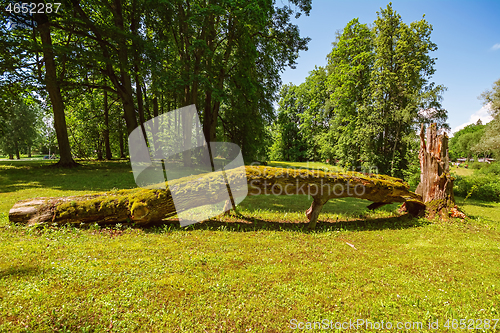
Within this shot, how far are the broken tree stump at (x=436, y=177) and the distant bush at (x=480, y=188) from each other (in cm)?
1037

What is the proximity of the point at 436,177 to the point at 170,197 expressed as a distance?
29.8ft

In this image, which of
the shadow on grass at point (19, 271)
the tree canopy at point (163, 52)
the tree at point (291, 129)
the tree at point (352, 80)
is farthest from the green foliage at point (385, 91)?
the shadow on grass at point (19, 271)

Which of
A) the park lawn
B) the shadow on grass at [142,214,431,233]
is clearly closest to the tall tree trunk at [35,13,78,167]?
the park lawn

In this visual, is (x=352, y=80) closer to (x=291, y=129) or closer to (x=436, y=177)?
(x=436, y=177)

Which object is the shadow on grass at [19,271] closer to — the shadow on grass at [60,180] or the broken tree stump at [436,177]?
the shadow on grass at [60,180]

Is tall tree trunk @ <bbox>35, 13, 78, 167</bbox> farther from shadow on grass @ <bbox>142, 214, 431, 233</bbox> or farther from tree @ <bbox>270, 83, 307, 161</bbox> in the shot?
tree @ <bbox>270, 83, 307, 161</bbox>

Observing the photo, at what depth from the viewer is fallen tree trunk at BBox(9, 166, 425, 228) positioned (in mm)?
5668

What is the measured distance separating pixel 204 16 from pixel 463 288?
16712 mm

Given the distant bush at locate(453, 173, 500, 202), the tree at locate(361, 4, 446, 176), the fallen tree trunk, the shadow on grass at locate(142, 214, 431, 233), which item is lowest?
the distant bush at locate(453, 173, 500, 202)

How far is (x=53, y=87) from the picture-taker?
14.4 meters

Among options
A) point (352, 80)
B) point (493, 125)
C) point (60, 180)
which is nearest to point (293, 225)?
point (60, 180)

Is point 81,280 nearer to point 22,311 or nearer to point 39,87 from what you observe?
point 22,311

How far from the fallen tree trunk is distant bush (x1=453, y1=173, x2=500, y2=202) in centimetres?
1378

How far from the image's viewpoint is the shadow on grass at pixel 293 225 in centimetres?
623
